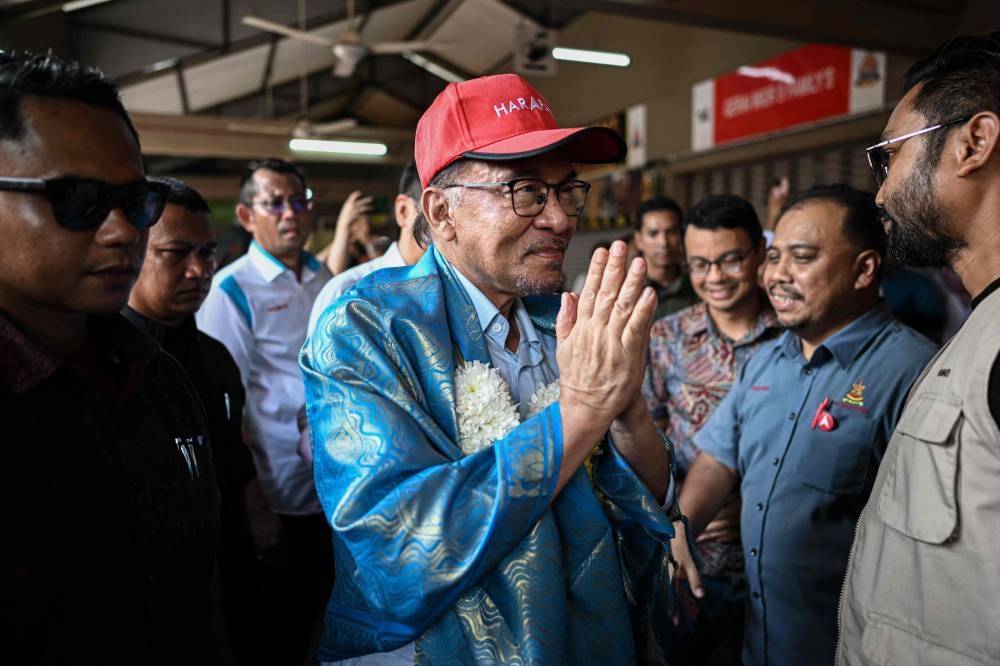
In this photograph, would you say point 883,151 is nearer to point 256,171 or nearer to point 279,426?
point 279,426

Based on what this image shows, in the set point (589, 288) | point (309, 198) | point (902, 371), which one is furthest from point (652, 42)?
point (589, 288)

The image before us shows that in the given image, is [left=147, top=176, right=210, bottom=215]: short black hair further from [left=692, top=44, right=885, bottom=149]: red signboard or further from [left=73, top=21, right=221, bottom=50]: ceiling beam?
[left=73, top=21, right=221, bottom=50]: ceiling beam

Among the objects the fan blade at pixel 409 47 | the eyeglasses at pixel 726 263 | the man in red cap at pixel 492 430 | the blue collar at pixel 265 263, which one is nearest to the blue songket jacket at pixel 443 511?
the man in red cap at pixel 492 430

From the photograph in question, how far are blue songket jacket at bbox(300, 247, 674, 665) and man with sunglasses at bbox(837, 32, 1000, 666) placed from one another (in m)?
0.42

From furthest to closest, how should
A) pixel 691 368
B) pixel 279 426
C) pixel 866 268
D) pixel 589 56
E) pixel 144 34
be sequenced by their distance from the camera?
pixel 589 56, pixel 144 34, pixel 279 426, pixel 691 368, pixel 866 268

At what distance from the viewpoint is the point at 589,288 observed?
122 centimetres

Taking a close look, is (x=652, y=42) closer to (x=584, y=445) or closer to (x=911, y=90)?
(x=911, y=90)

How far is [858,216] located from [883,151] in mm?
557

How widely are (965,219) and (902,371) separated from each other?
0.58m

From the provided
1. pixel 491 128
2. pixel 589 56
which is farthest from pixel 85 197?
pixel 589 56

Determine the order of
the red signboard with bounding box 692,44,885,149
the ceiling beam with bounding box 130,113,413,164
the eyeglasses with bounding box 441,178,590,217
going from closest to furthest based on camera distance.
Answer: the eyeglasses with bounding box 441,178,590,217 → the red signboard with bounding box 692,44,885,149 → the ceiling beam with bounding box 130,113,413,164

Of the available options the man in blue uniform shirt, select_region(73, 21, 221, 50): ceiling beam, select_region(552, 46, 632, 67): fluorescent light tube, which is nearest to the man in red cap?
the man in blue uniform shirt

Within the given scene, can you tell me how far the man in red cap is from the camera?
1.10 m

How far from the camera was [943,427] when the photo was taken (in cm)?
123
